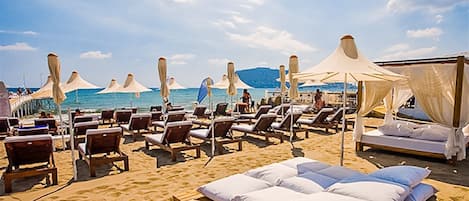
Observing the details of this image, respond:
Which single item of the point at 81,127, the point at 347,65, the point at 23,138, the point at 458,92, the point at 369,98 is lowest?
the point at 81,127

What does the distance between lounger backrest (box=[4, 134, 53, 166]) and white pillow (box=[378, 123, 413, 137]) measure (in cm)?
678

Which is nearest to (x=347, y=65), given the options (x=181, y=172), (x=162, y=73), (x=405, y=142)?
(x=405, y=142)

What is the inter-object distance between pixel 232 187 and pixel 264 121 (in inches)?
193

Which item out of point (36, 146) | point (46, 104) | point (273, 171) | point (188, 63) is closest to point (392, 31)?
point (273, 171)

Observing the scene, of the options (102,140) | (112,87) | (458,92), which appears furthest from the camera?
(112,87)

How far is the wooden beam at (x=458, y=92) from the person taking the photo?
4918 millimetres

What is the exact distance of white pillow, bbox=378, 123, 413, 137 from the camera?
5750 mm

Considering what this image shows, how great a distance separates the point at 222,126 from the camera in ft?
22.7

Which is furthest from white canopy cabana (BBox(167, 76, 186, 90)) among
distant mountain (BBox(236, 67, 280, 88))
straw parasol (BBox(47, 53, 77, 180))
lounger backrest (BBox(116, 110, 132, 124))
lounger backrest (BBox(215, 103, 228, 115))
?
distant mountain (BBox(236, 67, 280, 88))

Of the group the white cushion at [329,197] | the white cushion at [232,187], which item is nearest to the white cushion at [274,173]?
the white cushion at [232,187]

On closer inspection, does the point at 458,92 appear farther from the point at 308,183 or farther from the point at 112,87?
the point at 112,87

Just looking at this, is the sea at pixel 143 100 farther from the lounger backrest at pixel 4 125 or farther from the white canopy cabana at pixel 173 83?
the lounger backrest at pixel 4 125

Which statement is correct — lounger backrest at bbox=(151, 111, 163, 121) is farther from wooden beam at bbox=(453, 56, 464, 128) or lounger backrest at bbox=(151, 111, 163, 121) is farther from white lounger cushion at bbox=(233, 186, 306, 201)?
wooden beam at bbox=(453, 56, 464, 128)

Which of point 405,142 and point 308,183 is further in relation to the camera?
point 405,142
